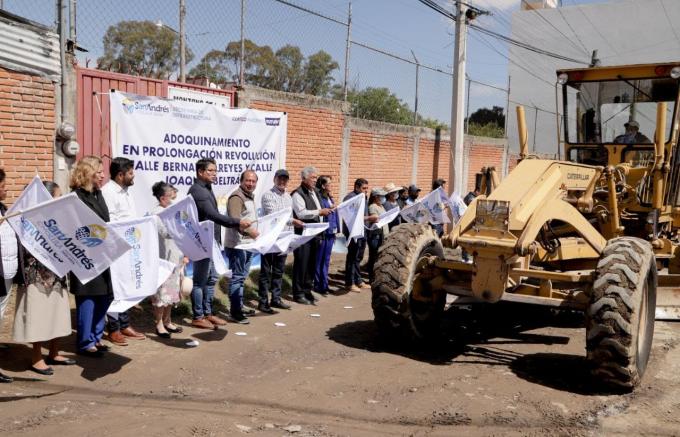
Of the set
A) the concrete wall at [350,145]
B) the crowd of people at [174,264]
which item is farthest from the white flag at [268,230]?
the concrete wall at [350,145]

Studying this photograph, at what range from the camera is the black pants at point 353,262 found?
981 cm

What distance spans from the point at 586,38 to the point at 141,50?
33782 millimetres

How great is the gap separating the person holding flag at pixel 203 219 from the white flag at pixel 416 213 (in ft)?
13.2

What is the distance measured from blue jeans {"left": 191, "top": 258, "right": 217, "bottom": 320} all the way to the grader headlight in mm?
3024

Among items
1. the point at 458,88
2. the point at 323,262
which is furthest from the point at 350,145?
the point at 323,262

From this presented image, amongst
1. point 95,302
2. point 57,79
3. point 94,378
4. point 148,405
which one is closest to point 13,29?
point 57,79

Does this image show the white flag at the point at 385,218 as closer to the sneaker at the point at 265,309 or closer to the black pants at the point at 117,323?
the sneaker at the point at 265,309

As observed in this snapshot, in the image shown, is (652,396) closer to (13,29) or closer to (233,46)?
(13,29)

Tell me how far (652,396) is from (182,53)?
24.0 ft

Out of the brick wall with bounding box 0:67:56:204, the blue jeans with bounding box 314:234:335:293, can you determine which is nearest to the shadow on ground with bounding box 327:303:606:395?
the blue jeans with bounding box 314:234:335:293

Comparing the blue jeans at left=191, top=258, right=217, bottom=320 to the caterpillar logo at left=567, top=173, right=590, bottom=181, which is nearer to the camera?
the caterpillar logo at left=567, top=173, right=590, bottom=181

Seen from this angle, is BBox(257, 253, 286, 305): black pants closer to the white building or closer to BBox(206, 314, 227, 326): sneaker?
BBox(206, 314, 227, 326): sneaker

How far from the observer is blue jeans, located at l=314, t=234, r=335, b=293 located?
9.15m

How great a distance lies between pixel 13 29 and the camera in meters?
7.06
